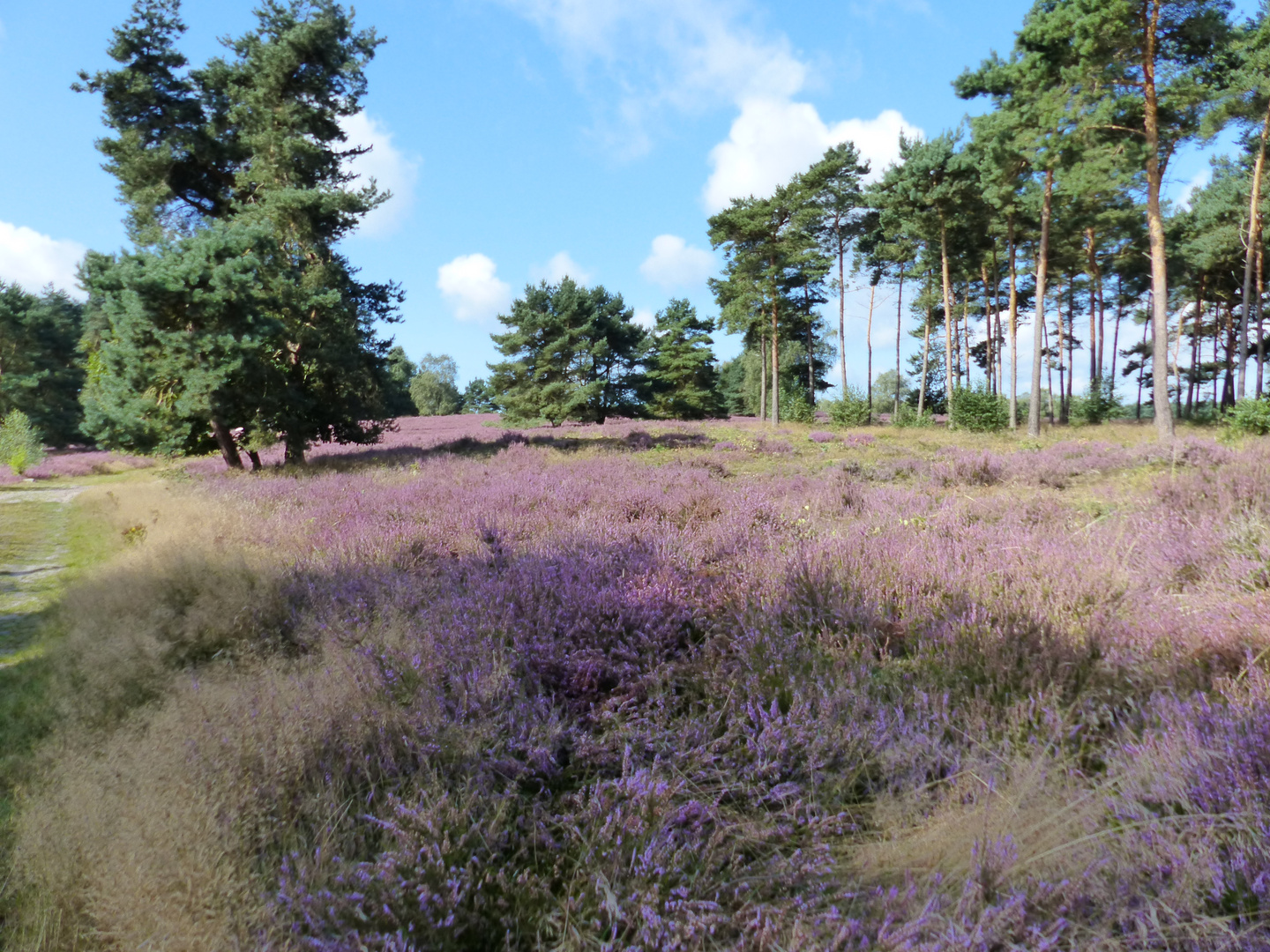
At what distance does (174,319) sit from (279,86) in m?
7.98

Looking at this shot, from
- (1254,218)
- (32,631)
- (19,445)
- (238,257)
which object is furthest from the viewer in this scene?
(1254,218)

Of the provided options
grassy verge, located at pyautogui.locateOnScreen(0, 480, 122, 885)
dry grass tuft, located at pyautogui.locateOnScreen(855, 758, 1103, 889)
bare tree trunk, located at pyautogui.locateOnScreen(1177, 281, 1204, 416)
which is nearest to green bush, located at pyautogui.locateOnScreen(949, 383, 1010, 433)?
bare tree trunk, located at pyautogui.locateOnScreen(1177, 281, 1204, 416)

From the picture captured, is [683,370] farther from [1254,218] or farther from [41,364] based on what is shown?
[41,364]

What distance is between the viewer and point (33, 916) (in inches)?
67.4

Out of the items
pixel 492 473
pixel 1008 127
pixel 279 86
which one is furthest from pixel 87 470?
pixel 1008 127

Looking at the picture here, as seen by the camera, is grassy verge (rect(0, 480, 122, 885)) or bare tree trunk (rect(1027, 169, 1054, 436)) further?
bare tree trunk (rect(1027, 169, 1054, 436))

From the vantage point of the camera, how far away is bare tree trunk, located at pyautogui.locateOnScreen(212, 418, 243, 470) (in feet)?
41.0

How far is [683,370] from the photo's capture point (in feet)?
155

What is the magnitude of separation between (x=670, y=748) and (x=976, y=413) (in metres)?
27.0

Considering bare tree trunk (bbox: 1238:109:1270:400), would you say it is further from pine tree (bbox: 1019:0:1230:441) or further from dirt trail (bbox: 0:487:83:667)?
dirt trail (bbox: 0:487:83:667)

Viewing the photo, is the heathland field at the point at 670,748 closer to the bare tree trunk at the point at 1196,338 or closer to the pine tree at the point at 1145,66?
Result: the pine tree at the point at 1145,66

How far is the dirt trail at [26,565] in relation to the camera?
4.78 metres

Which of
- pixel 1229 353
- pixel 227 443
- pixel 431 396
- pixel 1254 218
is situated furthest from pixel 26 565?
pixel 431 396

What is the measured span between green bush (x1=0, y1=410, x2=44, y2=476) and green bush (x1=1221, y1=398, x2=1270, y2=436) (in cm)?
3066
